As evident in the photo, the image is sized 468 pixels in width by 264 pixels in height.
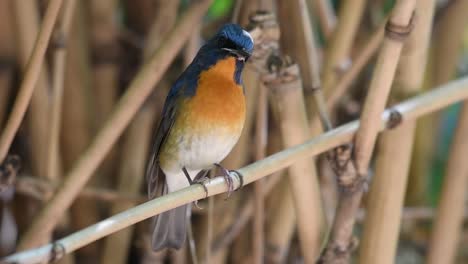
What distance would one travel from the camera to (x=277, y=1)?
255cm

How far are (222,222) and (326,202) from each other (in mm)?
395

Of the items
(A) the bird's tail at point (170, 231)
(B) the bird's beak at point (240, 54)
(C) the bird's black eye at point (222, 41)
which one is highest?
(C) the bird's black eye at point (222, 41)

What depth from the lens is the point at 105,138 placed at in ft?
6.44

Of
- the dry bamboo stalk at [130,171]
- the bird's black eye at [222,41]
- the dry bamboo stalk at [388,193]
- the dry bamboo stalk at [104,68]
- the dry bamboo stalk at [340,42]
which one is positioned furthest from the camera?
the dry bamboo stalk at [104,68]

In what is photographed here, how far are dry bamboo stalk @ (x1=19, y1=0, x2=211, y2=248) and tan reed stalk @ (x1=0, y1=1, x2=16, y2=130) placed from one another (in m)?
0.70

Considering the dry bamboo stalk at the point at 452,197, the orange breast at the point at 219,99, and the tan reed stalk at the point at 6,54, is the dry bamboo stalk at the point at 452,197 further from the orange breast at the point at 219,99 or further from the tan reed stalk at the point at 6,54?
the tan reed stalk at the point at 6,54

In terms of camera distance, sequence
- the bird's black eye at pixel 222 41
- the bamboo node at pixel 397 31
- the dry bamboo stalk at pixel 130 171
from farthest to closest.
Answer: the dry bamboo stalk at pixel 130 171 < the bird's black eye at pixel 222 41 < the bamboo node at pixel 397 31

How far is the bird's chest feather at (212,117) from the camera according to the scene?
82.0 inches

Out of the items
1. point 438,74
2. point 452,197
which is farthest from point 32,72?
point 438,74

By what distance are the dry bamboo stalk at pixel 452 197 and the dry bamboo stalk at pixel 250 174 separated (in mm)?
367

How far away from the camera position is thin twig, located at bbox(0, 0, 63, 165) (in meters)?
1.65

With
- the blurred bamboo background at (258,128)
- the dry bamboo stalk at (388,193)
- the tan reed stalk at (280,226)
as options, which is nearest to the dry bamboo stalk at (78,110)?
the blurred bamboo background at (258,128)

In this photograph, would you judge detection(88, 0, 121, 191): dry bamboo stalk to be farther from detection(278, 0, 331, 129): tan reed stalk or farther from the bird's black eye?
the bird's black eye

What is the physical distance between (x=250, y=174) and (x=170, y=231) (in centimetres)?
58
